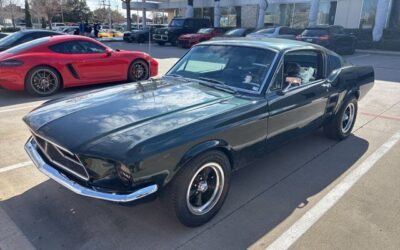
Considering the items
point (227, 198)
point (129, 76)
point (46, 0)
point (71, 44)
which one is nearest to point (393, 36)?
point (129, 76)

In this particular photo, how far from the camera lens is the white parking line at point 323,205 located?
2.63m

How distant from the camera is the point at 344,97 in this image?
4.61 meters

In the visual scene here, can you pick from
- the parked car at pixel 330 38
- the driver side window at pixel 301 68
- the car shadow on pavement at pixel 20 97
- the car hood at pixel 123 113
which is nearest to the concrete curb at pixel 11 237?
the car hood at pixel 123 113

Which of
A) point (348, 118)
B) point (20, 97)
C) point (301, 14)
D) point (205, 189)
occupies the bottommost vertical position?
point (20, 97)

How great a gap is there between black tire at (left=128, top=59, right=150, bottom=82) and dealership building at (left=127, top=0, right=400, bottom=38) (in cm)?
1746

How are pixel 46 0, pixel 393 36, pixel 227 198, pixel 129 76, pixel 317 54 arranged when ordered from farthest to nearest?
pixel 46 0 → pixel 393 36 → pixel 129 76 → pixel 317 54 → pixel 227 198

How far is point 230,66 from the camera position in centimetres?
363

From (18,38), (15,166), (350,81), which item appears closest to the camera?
(15,166)

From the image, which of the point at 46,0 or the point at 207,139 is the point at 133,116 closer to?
the point at 207,139

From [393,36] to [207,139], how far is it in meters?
23.5

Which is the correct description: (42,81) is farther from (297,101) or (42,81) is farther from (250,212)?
(250,212)

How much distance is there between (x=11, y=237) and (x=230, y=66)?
8.78 feet

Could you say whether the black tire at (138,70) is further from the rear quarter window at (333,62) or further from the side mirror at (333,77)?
the side mirror at (333,77)

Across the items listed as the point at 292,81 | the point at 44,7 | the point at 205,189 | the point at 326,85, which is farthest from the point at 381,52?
the point at 44,7
